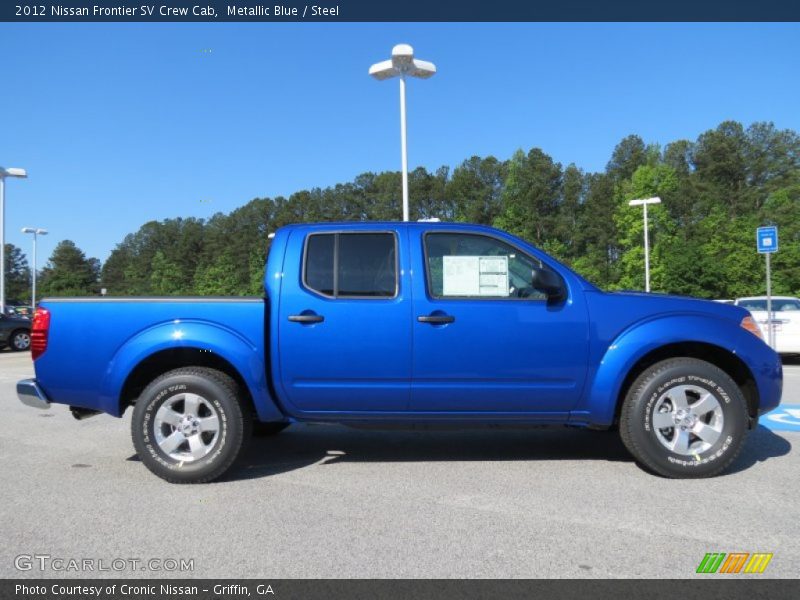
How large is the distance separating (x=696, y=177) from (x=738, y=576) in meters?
64.4

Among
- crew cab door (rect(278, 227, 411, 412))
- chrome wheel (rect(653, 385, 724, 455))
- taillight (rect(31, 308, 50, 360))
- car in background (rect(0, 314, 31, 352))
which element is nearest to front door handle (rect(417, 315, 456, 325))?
crew cab door (rect(278, 227, 411, 412))

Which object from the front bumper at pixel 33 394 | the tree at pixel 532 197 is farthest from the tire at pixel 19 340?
the tree at pixel 532 197

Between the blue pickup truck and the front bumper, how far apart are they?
0.12 feet

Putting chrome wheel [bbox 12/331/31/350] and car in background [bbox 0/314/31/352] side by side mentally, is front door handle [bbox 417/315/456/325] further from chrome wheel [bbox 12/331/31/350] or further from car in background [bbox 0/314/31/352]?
chrome wheel [bbox 12/331/31/350]

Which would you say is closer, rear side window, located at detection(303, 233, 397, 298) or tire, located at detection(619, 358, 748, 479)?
tire, located at detection(619, 358, 748, 479)

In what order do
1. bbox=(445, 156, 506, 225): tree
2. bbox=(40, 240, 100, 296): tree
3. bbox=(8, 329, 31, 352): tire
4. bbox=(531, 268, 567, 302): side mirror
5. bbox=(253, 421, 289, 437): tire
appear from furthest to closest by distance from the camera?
bbox=(40, 240, 100, 296): tree
bbox=(445, 156, 506, 225): tree
bbox=(8, 329, 31, 352): tire
bbox=(253, 421, 289, 437): tire
bbox=(531, 268, 567, 302): side mirror

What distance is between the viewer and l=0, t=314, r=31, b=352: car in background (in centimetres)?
1964

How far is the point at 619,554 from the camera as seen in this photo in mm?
3039

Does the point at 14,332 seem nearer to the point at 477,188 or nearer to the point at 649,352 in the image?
the point at 649,352

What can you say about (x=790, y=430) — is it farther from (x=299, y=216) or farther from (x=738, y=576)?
(x=299, y=216)

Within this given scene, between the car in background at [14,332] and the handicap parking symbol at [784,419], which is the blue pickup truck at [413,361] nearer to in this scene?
the handicap parking symbol at [784,419]

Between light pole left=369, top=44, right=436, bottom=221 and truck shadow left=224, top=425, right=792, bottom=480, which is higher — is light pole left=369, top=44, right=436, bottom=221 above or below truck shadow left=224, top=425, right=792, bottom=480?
above

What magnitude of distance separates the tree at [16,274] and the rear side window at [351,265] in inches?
4930

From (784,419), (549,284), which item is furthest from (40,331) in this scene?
(784,419)
